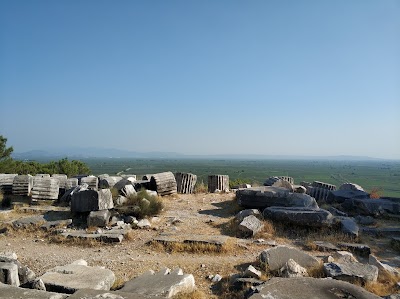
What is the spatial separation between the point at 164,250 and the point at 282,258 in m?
2.62

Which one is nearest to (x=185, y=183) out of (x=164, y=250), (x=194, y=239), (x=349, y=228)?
(x=194, y=239)

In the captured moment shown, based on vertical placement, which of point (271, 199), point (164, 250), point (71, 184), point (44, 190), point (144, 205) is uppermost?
point (71, 184)

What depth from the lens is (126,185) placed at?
1159 centimetres

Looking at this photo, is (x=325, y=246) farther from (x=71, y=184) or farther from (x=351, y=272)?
(x=71, y=184)

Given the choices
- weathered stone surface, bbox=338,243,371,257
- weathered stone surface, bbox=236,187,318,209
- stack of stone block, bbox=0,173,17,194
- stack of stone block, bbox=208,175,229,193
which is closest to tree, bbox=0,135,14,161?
stack of stone block, bbox=0,173,17,194

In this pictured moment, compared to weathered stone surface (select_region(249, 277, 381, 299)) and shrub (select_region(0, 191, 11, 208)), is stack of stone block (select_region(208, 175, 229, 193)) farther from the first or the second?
weathered stone surface (select_region(249, 277, 381, 299))

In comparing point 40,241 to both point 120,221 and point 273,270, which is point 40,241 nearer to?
point 120,221

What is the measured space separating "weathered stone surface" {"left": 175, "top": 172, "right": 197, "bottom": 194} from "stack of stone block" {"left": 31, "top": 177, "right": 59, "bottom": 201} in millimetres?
5021

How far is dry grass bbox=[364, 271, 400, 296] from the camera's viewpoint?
4.81 metres

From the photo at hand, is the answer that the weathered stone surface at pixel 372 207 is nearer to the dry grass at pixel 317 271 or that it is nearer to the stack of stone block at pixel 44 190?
the dry grass at pixel 317 271

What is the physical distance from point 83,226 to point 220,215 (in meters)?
4.17

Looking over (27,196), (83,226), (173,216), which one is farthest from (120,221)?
(27,196)

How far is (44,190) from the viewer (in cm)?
1161

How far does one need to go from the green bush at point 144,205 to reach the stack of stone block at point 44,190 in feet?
10.5
